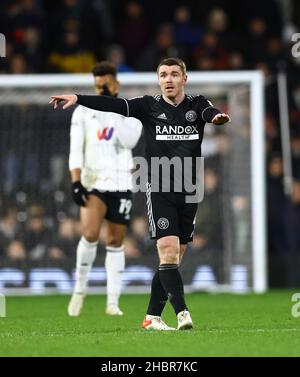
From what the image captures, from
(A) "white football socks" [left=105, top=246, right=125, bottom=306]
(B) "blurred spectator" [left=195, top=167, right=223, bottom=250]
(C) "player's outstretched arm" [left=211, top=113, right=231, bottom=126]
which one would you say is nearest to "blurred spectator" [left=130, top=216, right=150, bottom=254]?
(B) "blurred spectator" [left=195, top=167, right=223, bottom=250]

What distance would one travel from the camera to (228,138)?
15133 millimetres

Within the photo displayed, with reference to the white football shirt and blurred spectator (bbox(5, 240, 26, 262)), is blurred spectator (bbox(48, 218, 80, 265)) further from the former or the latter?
the white football shirt

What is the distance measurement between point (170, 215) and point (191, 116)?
787mm

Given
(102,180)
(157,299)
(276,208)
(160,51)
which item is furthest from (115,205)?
(160,51)

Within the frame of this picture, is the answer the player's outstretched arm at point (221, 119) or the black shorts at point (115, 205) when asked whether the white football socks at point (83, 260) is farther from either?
the player's outstretched arm at point (221, 119)

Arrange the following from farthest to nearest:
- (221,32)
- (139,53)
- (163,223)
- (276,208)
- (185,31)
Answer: (139,53) → (185,31) → (221,32) → (276,208) → (163,223)

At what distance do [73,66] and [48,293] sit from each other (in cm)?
380

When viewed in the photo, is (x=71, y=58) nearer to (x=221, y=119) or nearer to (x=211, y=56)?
(x=211, y=56)

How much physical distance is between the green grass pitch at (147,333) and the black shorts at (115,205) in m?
0.93

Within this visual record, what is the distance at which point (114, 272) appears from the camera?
11008mm

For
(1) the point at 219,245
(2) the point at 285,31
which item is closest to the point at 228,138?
(1) the point at 219,245

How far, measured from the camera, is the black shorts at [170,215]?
8.40 metres

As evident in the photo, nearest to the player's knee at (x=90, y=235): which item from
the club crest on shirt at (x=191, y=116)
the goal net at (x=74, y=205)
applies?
the club crest on shirt at (x=191, y=116)
